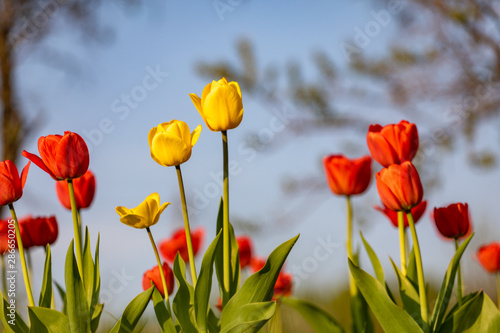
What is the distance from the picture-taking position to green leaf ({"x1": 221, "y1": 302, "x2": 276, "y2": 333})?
94cm

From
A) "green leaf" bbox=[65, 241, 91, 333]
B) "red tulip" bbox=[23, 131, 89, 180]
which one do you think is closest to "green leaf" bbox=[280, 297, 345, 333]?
"green leaf" bbox=[65, 241, 91, 333]

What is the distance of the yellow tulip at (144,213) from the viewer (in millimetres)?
1088

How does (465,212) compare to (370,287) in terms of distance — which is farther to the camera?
(465,212)

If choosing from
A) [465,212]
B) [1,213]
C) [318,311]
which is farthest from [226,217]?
[1,213]

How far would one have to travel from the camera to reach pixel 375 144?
119 cm

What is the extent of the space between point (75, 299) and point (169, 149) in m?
0.36

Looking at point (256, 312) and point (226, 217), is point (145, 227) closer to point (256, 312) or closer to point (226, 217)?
point (226, 217)

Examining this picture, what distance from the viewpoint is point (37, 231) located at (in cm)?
132

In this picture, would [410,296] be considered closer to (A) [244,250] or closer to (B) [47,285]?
(A) [244,250]

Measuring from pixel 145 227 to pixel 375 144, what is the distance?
1.80ft

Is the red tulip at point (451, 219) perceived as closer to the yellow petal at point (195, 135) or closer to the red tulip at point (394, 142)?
the red tulip at point (394, 142)

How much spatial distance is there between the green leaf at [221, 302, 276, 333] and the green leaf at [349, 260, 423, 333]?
0.22 metres

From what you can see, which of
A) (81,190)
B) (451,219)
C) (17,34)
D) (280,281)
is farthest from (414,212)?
(17,34)

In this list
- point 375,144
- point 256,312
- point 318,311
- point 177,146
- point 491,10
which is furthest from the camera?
point 491,10
